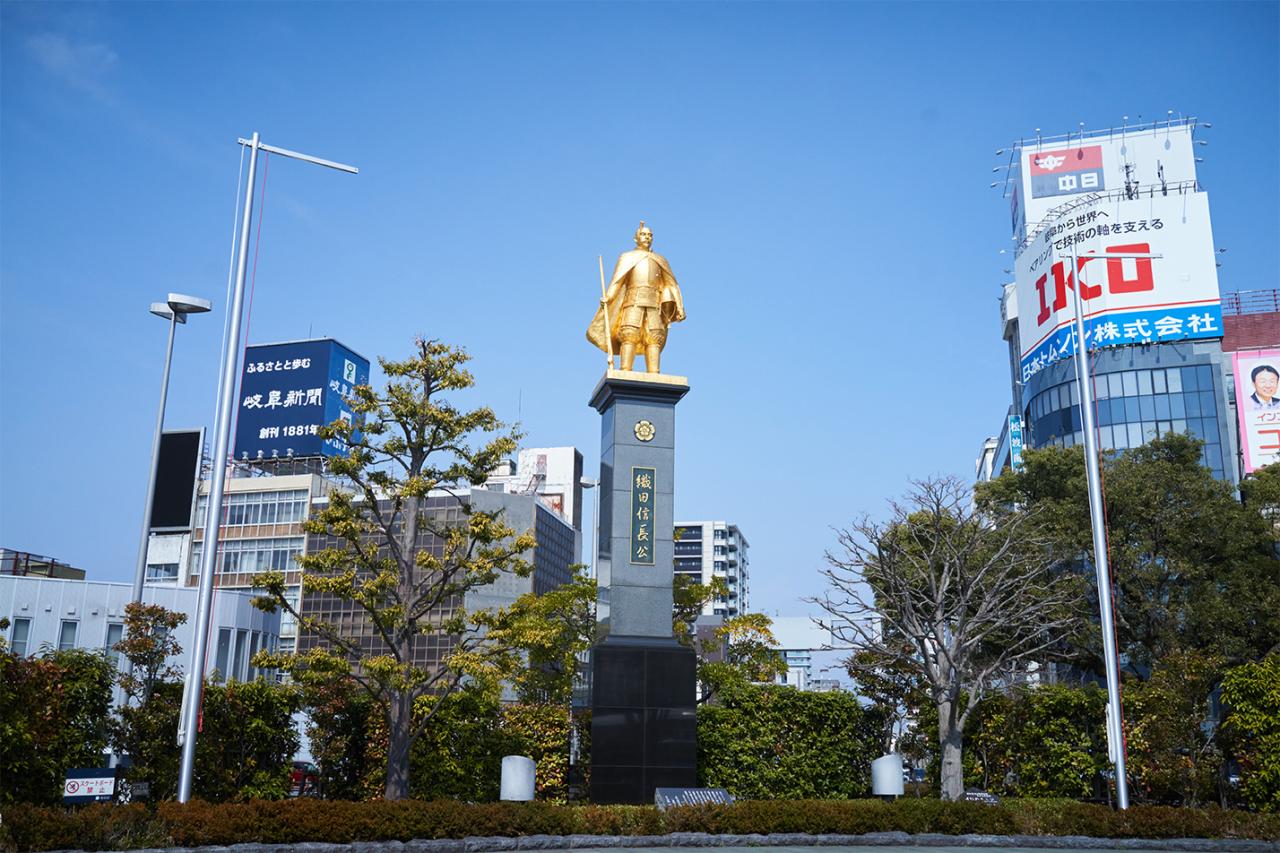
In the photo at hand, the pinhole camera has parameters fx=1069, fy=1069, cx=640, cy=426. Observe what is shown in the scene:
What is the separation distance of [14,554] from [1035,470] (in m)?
35.4

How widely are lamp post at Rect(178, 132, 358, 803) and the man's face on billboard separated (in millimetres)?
44029

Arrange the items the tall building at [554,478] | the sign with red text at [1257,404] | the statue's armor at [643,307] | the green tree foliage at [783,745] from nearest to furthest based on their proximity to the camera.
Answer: the statue's armor at [643,307] < the green tree foliage at [783,745] < the sign with red text at [1257,404] < the tall building at [554,478]

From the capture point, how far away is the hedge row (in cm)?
1235

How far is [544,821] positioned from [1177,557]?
80.7 feet

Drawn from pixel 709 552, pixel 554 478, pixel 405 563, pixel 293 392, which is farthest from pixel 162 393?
pixel 709 552

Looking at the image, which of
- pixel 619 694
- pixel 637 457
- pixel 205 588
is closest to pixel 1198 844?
pixel 619 694

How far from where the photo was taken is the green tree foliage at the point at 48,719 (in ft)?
51.8

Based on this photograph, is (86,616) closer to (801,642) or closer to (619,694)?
(619,694)

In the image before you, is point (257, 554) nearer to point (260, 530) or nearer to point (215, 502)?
point (260, 530)

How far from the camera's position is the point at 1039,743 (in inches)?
837

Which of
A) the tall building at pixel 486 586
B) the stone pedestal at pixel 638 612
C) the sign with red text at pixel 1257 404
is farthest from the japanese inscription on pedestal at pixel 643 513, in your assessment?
the tall building at pixel 486 586

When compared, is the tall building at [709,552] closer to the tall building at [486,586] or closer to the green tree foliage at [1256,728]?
the tall building at [486,586]

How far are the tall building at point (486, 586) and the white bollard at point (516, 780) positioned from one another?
40169 mm

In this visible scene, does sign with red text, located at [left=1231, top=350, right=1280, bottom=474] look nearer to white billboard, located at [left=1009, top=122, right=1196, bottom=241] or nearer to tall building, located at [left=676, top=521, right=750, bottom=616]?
white billboard, located at [left=1009, top=122, right=1196, bottom=241]
